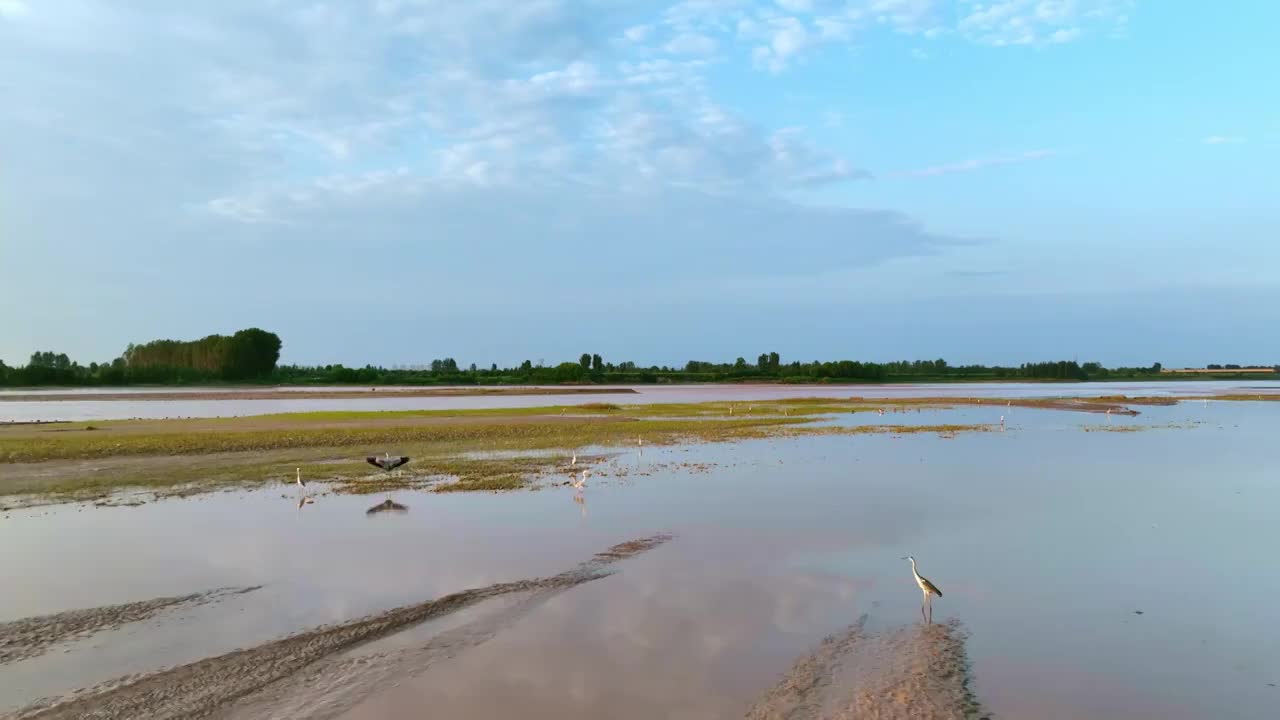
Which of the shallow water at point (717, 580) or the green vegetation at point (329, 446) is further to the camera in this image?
the green vegetation at point (329, 446)

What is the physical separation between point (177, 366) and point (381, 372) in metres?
38.2

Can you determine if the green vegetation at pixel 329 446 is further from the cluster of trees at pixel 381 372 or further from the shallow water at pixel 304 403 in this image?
the cluster of trees at pixel 381 372

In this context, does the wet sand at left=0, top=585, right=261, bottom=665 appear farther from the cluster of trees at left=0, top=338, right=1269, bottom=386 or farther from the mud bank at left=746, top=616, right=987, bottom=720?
the cluster of trees at left=0, top=338, right=1269, bottom=386

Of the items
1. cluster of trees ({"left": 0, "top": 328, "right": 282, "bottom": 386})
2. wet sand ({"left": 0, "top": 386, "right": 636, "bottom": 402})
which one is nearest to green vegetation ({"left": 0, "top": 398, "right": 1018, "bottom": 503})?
wet sand ({"left": 0, "top": 386, "right": 636, "bottom": 402})

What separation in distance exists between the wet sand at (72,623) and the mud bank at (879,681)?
7.94 m

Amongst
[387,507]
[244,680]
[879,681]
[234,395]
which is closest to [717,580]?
[879,681]

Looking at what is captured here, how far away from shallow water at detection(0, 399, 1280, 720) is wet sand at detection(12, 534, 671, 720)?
357 mm

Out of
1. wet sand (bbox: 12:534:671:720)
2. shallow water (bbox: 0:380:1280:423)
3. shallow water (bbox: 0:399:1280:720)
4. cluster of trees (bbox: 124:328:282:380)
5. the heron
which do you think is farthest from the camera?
cluster of trees (bbox: 124:328:282:380)

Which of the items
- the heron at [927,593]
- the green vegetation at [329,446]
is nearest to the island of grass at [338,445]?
the green vegetation at [329,446]

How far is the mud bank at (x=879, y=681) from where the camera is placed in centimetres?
708

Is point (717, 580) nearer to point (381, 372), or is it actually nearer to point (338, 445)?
point (338, 445)

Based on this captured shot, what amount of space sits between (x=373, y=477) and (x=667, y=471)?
29.2ft

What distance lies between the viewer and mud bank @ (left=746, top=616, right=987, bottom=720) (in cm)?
708

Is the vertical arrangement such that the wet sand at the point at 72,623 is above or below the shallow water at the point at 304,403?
below
